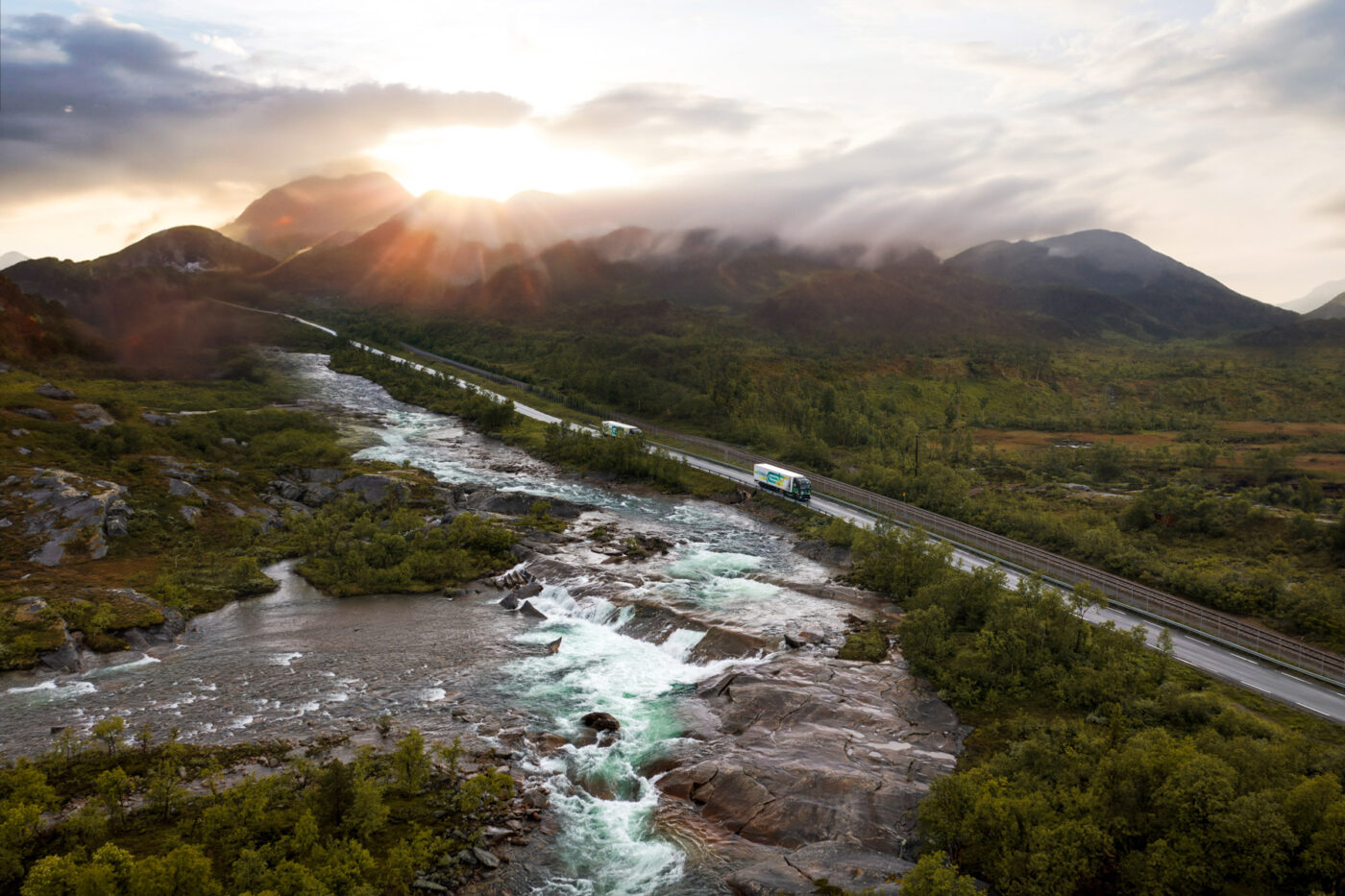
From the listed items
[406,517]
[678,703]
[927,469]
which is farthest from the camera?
[927,469]

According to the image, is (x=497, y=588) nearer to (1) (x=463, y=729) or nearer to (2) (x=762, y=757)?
(1) (x=463, y=729)

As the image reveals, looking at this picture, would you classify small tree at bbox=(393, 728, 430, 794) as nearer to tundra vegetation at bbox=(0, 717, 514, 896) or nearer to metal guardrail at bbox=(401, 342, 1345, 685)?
tundra vegetation at bbox=(0, 717, 514, 896)

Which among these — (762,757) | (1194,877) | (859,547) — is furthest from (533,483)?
(1194,877)

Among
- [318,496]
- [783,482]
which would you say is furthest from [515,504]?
[783,482]

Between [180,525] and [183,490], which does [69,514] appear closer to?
[180,525]

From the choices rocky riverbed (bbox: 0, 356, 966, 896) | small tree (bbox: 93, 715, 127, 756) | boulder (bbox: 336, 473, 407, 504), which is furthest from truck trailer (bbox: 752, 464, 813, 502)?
small tree (bbox: 93, 715, 127, 756)
